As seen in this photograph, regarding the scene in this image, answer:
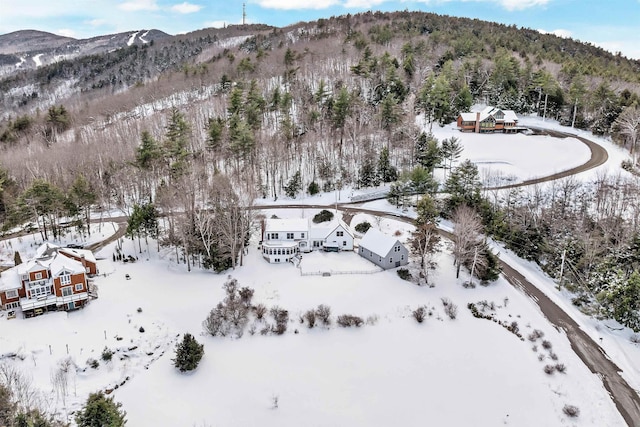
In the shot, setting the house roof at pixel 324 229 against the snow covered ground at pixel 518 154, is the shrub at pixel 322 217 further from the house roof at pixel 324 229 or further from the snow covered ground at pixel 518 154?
the snow covered ground at pixel 518 154

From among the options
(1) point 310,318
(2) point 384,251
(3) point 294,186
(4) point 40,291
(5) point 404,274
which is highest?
(3) point 294,186

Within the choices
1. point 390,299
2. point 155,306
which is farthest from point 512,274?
point 155,306

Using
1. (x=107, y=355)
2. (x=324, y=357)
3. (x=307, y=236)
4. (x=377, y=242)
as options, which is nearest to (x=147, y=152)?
(x=307, y=236)

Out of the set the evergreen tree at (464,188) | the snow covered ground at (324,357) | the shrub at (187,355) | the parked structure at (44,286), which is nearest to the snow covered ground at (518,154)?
the evergreen tree at (464,188)

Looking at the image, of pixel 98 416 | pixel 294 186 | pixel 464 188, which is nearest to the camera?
pixel 98 416

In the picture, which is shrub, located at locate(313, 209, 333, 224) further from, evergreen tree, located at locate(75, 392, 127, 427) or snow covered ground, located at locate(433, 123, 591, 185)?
evergreen tree, located at locate(75, 392, 127, 427)

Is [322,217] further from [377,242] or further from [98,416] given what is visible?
[98,416]

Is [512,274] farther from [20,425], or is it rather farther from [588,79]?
[588,79]

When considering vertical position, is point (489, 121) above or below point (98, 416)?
above
